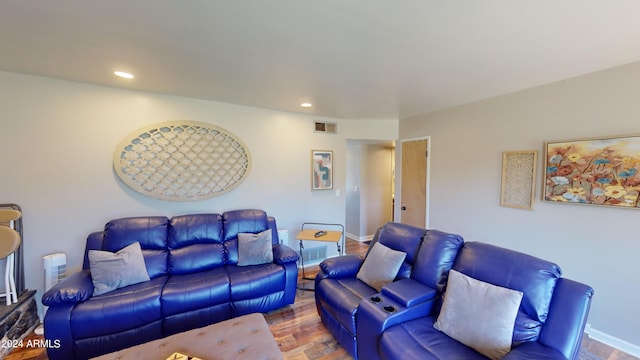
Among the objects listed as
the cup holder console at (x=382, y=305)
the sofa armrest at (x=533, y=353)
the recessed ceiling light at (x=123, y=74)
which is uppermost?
the recessed ceiling light at (x=123, y=74)

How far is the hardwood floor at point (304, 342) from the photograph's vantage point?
2074mm

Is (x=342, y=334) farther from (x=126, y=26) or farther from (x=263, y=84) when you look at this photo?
(x=126, y=26)

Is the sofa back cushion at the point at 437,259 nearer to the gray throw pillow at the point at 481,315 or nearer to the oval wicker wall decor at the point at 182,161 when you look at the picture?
the gray throw pillow at the point at 481,315

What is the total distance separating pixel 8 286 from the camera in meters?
2.20

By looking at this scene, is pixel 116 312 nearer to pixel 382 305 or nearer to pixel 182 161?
Result: pixel 182 161

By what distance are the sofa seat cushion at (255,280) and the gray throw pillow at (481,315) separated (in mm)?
1558

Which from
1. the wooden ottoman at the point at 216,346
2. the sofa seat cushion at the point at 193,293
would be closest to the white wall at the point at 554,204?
the wooden ottoman at the point at 216,346

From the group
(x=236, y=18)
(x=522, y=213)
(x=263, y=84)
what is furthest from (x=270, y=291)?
(x=522, y=213)

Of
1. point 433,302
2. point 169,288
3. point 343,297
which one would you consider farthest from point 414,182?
point 169,288

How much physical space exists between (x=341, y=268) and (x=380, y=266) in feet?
1.34

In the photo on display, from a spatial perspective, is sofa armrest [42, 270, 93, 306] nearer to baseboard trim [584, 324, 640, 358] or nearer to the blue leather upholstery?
the blue leather upholstery

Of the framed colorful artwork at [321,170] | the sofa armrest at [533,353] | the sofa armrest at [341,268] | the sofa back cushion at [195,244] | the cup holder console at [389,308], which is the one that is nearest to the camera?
the sofa armrest at [533,353]

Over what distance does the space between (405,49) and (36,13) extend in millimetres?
2365

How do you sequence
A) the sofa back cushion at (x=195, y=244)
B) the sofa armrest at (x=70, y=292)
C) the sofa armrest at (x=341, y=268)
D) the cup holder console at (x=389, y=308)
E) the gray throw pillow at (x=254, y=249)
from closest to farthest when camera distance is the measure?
1. the cup holder console at (x=389, y=308)
2. the sofa armrest at (x=70, y=292)
3. the sofa armrest at (x=341, y=268)
4. the sofa back cushion at (x=195, y=244)
5. the gray throw pillow at (x=254, y=249)
